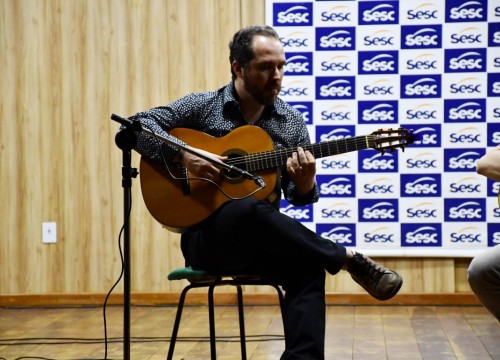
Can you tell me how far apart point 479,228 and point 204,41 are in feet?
6.34

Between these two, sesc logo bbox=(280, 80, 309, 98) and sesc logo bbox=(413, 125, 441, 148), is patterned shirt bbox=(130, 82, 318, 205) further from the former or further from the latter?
sesc logo bbox=(413, 125, 441, 148)

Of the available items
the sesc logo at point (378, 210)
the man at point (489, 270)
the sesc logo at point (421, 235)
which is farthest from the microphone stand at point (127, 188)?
the sesc logo at point (421, 235)

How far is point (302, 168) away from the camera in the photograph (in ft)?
8.28

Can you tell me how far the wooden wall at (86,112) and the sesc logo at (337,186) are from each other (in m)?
0.51

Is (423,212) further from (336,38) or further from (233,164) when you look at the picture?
(233,164)

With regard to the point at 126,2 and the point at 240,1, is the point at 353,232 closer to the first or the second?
the point at 240,1

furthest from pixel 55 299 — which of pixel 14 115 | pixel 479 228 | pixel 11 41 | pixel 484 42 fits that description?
pixel 484 42

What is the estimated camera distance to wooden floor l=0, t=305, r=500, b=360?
322cm

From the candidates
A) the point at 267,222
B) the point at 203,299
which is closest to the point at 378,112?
the point at 203,299

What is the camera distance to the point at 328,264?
2330mm

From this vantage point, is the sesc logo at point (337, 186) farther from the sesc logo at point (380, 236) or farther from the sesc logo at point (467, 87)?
the sesc logo at point (467, 87)

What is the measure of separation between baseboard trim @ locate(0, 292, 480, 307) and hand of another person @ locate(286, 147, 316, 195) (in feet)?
6.64

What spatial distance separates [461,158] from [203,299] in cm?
171

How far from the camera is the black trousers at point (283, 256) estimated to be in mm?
2291
